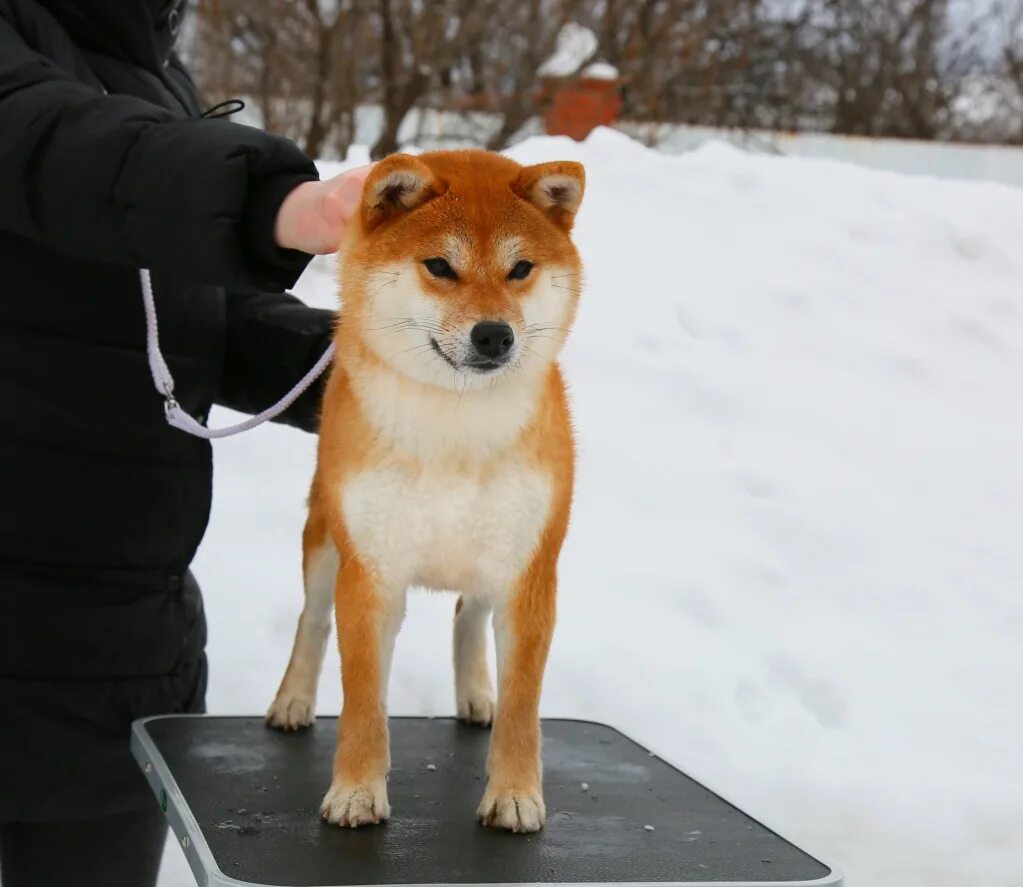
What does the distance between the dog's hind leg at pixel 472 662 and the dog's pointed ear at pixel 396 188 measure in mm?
815

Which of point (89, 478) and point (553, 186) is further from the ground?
point (553, 186)

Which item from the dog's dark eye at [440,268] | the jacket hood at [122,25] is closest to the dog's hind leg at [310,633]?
the dog's dark eye at [440,268]

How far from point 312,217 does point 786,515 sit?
A: 3.38 m

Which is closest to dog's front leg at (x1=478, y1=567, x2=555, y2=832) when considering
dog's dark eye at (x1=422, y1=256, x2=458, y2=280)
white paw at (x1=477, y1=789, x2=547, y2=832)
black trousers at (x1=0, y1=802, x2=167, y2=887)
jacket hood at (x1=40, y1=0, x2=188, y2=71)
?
white paw at (x1=477, y1=789, x2=547, y2=832)

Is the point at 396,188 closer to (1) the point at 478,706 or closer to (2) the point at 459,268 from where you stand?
(2) the point at 459,268

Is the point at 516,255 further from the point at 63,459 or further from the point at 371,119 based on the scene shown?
the point at 371,119

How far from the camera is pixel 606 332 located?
18.5ft

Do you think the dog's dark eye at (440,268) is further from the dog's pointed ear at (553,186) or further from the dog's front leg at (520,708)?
the dog's front leg at (520,708)

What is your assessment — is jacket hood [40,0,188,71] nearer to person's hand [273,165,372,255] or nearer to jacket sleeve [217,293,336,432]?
jacket sleeve [217,293,336,432]

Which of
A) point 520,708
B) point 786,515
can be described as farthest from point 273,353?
point 786,515

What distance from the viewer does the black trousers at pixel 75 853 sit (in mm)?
2207

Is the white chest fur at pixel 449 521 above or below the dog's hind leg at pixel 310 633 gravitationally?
above

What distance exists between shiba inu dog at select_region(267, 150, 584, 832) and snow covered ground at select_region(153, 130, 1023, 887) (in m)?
1.76

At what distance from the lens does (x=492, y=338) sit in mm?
1782
